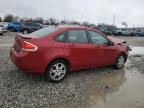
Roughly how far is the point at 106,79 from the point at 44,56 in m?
2.33

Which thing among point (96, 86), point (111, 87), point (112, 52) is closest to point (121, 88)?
point (111, 87)

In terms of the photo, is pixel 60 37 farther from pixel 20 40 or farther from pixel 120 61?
pixel 120 61

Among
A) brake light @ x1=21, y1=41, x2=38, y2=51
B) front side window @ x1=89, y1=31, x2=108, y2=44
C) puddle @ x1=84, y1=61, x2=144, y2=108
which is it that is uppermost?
front side window @ x1=89, y1=31, x2=108, y2=44

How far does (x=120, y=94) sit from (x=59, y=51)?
1987 mm

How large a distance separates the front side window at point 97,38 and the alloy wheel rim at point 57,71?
4.93 feet

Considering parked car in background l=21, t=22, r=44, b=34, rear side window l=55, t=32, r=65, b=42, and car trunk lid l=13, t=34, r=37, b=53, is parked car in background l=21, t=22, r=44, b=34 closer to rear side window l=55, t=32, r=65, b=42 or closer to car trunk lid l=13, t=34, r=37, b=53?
car trunk lid l=13, t=34, r=37, b=53

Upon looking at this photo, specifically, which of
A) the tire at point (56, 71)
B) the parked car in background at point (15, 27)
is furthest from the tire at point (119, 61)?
the parked car in background at point (15, 27)

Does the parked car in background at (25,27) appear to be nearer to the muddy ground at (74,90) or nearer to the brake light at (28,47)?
the muddy ground at (74,90)

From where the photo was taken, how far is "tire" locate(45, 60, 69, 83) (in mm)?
5994

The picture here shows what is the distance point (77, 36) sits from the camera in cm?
665

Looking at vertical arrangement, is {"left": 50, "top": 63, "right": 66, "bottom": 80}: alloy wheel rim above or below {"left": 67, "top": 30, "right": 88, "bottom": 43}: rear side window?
below

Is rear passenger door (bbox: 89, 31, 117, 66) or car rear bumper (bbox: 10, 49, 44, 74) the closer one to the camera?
car rear bumper (bbox: 10, 49, 44, 74)

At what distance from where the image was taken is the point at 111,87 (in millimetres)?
6223

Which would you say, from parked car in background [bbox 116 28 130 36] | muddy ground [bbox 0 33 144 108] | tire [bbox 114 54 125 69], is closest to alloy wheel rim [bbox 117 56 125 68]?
tire [bbox 114 54 125 69]
